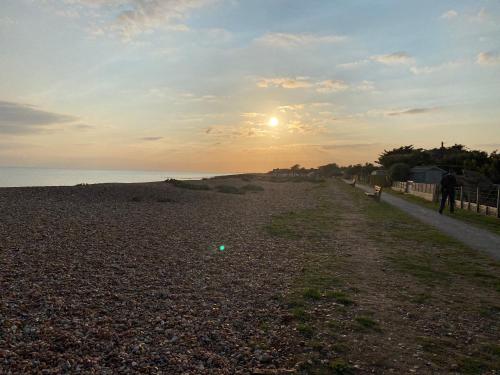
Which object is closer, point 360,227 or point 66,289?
point 66,289

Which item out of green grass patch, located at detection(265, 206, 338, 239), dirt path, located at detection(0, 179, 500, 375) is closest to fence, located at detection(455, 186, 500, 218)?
green grass patch, located at detection(265, 206, 338, 239)

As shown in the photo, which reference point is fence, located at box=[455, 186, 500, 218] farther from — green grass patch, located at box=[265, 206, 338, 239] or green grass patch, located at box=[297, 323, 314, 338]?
green grass patch, located at box=[297, 323, 314, 338]

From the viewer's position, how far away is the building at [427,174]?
6931cm

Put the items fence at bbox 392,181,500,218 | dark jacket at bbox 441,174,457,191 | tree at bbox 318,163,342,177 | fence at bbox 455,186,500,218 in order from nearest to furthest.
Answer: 1. fence at bbox 455,186,500,218
2. fence at bbox 392,181,500,218
3. dark jacket at bbox 441,174,457,191
4. tree at bbox 318,163,342,177

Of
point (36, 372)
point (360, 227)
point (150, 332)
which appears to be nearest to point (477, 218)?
point (360, 227)

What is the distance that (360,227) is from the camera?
815 inches

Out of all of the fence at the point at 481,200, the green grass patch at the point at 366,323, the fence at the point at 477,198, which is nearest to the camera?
the green grass patch at the point at 366,323

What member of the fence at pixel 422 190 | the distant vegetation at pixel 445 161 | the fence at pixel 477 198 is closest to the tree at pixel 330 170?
the distant vegetation at pixel 445 161

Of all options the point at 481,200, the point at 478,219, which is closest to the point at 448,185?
the point at 481,200

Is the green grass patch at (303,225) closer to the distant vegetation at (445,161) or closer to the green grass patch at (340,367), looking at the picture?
the green grass patch at (340,367)

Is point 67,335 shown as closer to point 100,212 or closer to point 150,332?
point 150,332

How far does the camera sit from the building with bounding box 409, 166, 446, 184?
6931 cm

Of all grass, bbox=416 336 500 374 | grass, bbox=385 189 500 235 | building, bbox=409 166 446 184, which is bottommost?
grass, bbox=416 336 500 374

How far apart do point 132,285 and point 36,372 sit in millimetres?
4322
